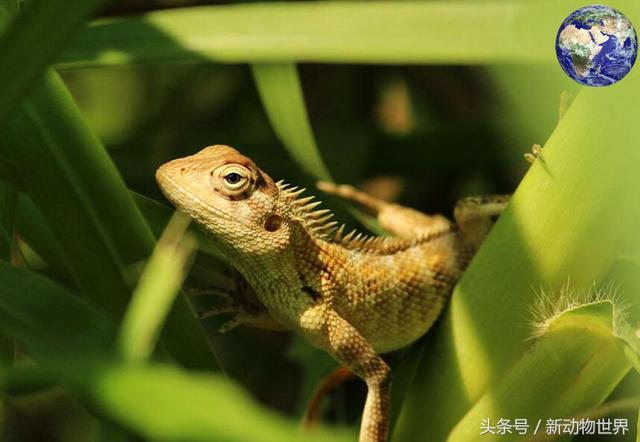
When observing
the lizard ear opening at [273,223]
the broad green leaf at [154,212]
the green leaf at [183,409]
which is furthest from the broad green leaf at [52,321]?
the lizard ear opening at [273,223]

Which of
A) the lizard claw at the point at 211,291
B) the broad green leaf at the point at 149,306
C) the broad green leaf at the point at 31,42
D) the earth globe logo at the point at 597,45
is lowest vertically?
the lizard claw at the point at 211,291

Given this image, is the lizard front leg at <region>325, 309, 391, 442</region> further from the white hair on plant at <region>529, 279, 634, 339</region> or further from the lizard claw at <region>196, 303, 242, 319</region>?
the white hair on plant at <region>529, 279, 634, 339</region>

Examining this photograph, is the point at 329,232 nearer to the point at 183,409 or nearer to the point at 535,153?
the point at 535,153

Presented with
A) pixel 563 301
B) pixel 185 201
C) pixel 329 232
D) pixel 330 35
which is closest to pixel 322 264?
pixel 329 232

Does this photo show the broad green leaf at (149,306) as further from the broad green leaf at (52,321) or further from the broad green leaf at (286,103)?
the broad green leaf at (286,103)

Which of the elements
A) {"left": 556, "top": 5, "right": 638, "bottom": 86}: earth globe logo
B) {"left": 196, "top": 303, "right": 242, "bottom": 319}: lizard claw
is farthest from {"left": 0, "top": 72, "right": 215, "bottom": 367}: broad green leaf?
{"left": 556, "top": 5, "right": 638, "bottom": 86}: earth globe logo

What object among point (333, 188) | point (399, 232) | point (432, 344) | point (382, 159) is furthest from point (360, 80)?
point (432, 344)
